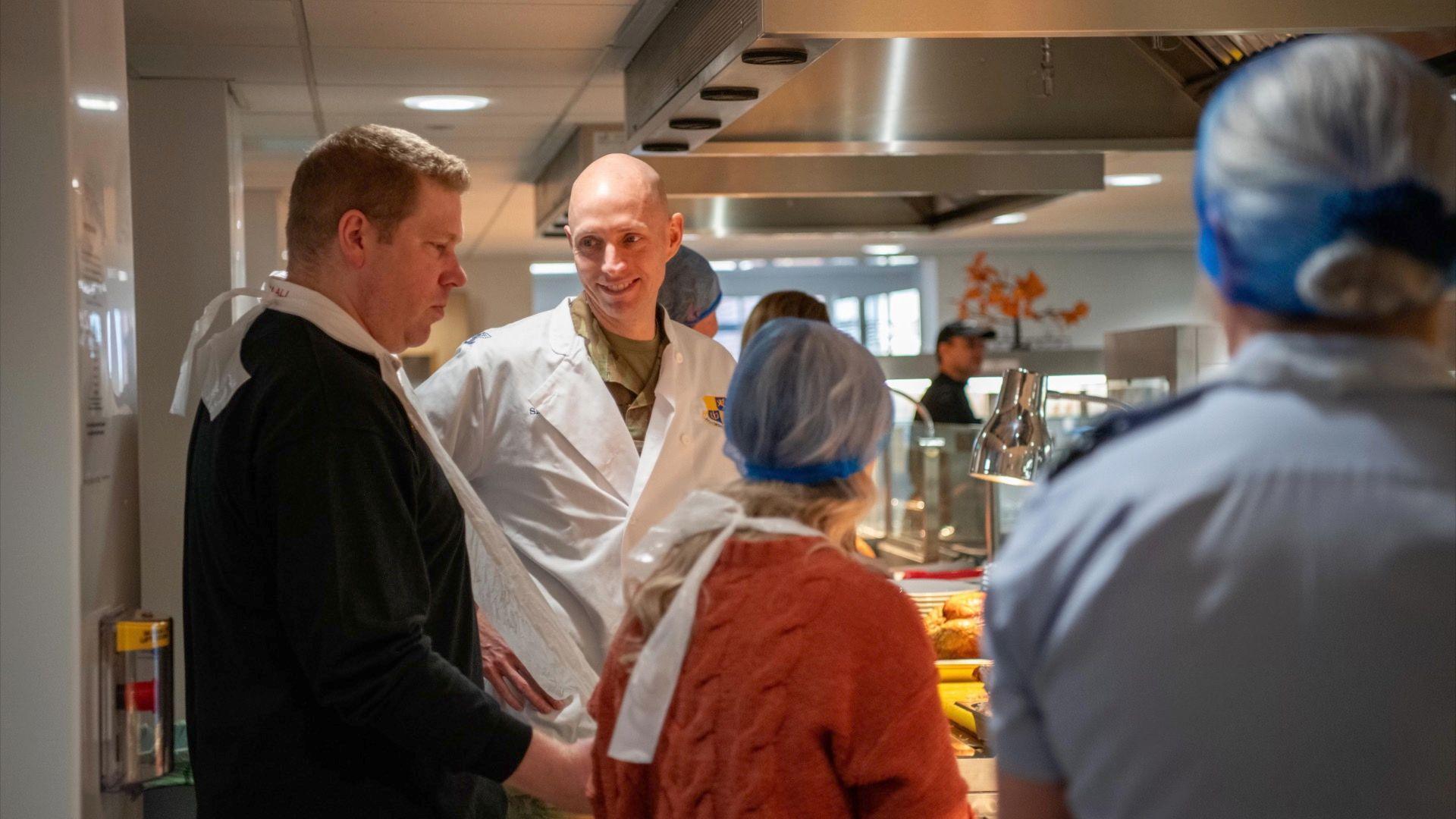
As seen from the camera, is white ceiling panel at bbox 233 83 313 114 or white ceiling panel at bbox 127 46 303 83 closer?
white ceiling panel at bbox 127 46 303 83

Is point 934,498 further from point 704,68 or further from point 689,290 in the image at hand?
point 704,68

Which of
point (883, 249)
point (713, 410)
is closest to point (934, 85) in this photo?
point (713, 410)

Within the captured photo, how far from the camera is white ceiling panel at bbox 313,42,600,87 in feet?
11.9

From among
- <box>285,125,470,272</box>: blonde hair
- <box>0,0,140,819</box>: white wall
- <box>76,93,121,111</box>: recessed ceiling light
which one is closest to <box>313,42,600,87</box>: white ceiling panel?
<box>76,93,121,111</box>: recessed ceiling light

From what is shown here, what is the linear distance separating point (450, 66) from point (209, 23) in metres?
0.72

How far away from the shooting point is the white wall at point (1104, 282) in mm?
11766

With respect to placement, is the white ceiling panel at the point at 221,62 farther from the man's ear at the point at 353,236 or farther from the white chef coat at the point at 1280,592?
the white chef coat at the point at 1280,592

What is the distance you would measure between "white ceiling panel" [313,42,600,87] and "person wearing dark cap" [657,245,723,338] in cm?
83

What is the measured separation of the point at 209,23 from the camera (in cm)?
325

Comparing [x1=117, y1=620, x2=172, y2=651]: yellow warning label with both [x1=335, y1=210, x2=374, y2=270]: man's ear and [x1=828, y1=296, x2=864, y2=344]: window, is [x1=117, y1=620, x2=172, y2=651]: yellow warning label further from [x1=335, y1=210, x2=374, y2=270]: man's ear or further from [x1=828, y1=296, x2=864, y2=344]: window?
[x1=828, y1=296, x2=864, y2=344]: window

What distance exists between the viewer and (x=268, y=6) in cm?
310

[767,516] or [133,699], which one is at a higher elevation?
[767,516]

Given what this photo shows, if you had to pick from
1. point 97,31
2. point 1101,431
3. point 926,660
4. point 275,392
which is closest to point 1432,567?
point 1101,431

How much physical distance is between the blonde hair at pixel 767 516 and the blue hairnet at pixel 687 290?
170 cm
